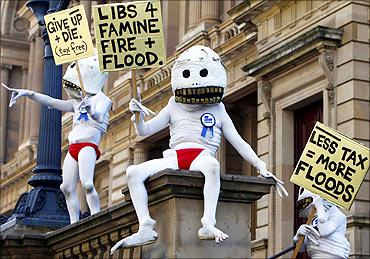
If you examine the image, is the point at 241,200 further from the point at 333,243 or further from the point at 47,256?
the point at 47,256

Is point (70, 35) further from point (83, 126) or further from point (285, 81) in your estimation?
point (285, 81)

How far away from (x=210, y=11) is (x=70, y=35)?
17.1m

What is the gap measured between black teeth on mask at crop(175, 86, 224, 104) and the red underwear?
1.42 feet

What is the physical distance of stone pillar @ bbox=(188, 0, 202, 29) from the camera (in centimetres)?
2822

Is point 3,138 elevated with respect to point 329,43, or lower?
elevated

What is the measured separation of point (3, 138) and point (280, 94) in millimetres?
27804

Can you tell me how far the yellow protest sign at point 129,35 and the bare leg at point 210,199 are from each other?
122 centimetres

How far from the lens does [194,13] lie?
28.5 m

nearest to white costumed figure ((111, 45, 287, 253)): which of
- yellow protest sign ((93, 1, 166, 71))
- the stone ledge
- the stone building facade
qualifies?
the stone ledge

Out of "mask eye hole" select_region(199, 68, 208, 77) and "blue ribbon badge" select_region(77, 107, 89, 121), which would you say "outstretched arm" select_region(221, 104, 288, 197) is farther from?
"blue ribbon badge" select_region(77, 107, 89, 121)

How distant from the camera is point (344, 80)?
18234mm

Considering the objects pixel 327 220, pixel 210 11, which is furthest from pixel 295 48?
pixel 327 220

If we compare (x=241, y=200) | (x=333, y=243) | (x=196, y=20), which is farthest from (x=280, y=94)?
(x=241, y=200)

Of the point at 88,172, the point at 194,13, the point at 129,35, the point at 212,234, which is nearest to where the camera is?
the point at 212,234
